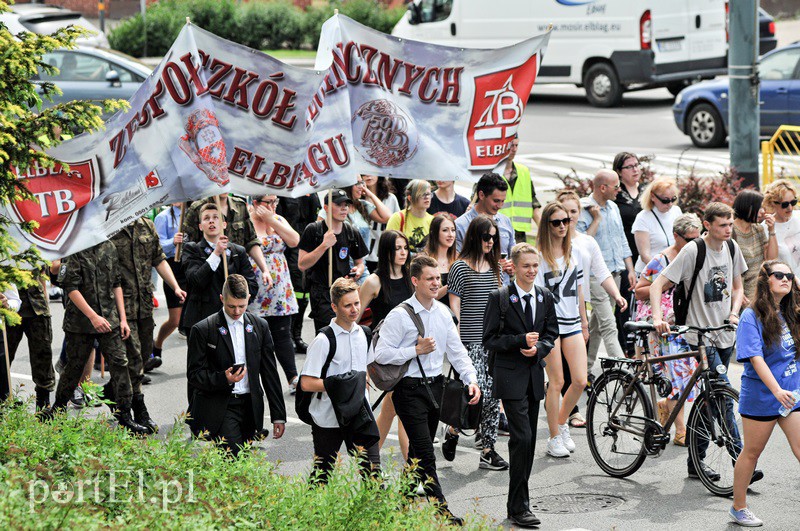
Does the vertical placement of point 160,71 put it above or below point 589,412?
above

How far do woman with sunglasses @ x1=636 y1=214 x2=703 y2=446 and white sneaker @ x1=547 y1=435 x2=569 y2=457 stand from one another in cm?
78

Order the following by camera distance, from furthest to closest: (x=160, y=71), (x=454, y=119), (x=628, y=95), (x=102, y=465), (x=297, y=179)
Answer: (x=628, y=95), (x=454, y=119), (x=297, y=179), (x=160, y=71), (x=102, y=465)

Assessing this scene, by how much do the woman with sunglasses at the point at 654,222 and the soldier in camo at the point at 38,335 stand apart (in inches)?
195

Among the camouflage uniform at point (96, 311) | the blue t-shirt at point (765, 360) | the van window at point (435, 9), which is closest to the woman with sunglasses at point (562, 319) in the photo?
the blue t-shirt at point (765, 360)

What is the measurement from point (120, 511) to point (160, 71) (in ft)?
12.5

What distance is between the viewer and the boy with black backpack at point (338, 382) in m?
7.64

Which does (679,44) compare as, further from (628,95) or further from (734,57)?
(734,57)

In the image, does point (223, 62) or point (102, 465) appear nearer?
point (102, 465)

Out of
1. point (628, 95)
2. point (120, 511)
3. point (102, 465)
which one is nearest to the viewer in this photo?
point (120, 511)

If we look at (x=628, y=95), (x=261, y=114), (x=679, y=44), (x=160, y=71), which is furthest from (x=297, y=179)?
(x=628, y=95)

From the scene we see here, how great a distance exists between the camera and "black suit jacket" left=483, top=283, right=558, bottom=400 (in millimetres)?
8086

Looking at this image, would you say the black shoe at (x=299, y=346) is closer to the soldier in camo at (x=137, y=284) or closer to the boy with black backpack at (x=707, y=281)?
the soldier in camo at (x=137, y=284)

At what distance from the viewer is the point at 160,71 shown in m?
8.81

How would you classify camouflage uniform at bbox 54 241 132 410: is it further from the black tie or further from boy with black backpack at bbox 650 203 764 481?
boy with black backpack at bbox 650 203 764 481
